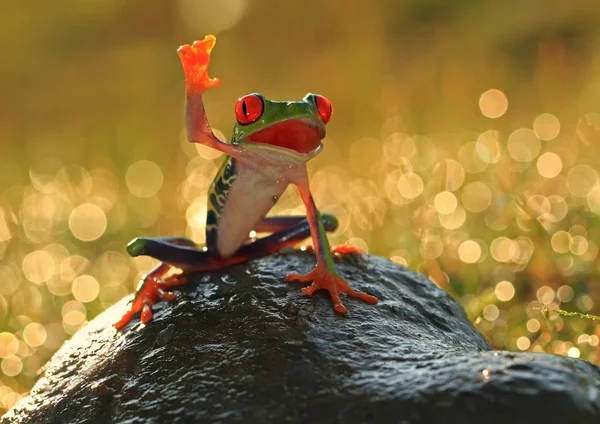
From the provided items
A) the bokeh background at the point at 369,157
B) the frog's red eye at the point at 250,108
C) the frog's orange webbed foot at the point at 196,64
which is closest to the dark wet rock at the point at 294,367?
the frog's red eye at the point at 250,108

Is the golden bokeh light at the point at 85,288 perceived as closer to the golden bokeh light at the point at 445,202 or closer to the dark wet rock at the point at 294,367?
the dark wet rock at the point at 294,367

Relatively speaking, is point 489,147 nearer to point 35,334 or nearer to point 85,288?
A: point 85,288

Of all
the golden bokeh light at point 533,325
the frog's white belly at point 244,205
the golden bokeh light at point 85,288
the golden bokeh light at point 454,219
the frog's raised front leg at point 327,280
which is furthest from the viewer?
the golden bokeh light at point 454,219

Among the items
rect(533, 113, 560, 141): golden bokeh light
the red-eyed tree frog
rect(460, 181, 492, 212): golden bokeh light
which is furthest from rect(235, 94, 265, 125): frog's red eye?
rect(533, 113, 560, 141): golden bokeh light

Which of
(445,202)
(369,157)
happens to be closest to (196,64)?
(445,202)

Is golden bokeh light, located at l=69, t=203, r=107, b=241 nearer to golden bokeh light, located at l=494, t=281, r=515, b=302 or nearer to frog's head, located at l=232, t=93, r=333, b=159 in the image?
golden bokeh light, located at l=494, t=281, r=515, b=302

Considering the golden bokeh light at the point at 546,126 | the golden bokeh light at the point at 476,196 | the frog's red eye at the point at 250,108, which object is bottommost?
the golden bokeh light at the point at 476,196

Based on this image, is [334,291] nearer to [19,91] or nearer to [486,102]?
[486,102]
